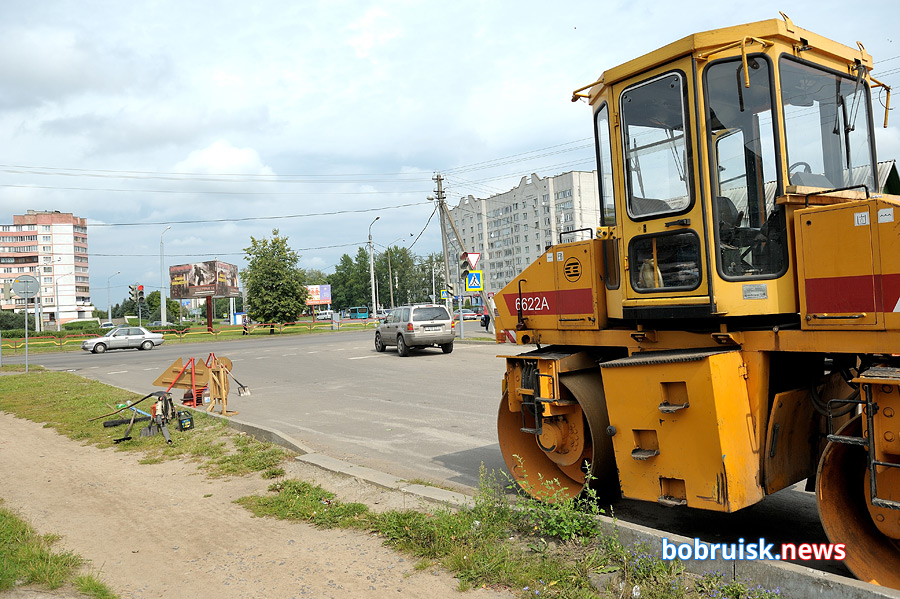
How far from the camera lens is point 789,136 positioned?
14.0ft

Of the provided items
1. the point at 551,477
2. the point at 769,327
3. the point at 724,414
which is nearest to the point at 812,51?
the point at 769,327

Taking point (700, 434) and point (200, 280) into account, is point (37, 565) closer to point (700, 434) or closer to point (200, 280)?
point (700, 434)

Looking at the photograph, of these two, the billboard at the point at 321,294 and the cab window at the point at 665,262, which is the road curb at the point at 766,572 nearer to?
the cab window at the point at 665,262

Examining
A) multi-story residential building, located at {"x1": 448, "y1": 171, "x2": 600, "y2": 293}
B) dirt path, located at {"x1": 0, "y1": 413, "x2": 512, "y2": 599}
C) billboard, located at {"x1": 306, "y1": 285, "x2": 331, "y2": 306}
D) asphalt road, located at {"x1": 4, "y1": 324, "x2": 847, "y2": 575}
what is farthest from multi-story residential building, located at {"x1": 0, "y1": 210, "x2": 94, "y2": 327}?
dirt path, located at {"x1": 0, "y1": 413, "x2": 512, "y2": 599}

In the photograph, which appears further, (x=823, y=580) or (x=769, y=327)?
(x=769, y=327)

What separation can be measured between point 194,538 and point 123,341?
3557 centimetres

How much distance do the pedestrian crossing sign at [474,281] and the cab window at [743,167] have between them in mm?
21220

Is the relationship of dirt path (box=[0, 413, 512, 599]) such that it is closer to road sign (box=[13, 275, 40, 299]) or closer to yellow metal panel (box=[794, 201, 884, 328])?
yellow metal panel (box=[794, 201, 884, 328])

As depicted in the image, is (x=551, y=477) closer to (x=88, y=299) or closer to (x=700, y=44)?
(x=700, y=44)

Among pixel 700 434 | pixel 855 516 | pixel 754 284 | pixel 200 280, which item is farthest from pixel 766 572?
pixel 200 280

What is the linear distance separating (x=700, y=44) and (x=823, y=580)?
326 cm

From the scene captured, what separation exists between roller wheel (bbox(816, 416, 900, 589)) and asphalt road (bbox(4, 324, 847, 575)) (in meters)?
0.30

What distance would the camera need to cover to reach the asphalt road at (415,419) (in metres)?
4.99

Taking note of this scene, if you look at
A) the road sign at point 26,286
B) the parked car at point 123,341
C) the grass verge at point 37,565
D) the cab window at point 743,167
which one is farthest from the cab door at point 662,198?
the parked car at point 123,341
